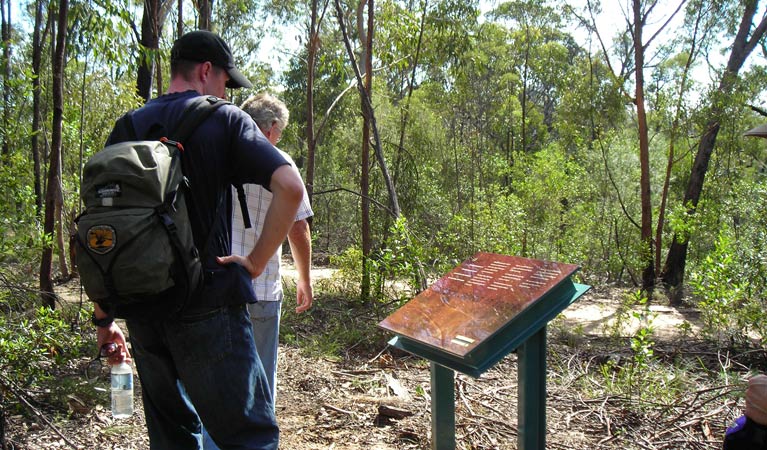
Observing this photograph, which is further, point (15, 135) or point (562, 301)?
point (15, 135)

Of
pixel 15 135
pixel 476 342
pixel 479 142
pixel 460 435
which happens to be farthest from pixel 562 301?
pixel 479 142

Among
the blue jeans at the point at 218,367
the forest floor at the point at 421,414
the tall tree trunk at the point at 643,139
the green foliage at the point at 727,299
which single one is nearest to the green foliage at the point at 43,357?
the forest floor at the point at 421,414

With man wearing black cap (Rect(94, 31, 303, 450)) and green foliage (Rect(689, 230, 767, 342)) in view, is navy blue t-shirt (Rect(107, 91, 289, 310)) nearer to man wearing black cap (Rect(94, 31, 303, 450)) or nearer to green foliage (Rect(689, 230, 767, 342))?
man wearing black cap (Rect(94, 31, 303, 450))

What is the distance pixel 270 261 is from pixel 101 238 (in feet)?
3.73

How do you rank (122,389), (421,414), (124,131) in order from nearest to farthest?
1. (124,131)
2. (122,389)
3. (421,414)

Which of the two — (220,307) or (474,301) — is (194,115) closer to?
(220,307)

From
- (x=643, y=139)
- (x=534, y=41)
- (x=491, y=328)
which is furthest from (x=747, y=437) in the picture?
(x=534, y=41)

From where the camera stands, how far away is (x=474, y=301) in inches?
111

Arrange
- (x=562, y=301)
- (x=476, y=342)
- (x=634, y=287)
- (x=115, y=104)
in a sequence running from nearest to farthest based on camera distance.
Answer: (x=476, y=342)
(x=562, y=301)
(x=115, y=104)
(x=634, y=287)

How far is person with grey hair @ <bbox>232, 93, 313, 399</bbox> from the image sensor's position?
2762mm

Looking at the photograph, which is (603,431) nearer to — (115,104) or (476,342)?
(476,342)

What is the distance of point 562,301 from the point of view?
8.77ft

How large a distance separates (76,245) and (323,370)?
346 centimetres

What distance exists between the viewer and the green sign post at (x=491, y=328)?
98.6 inches
